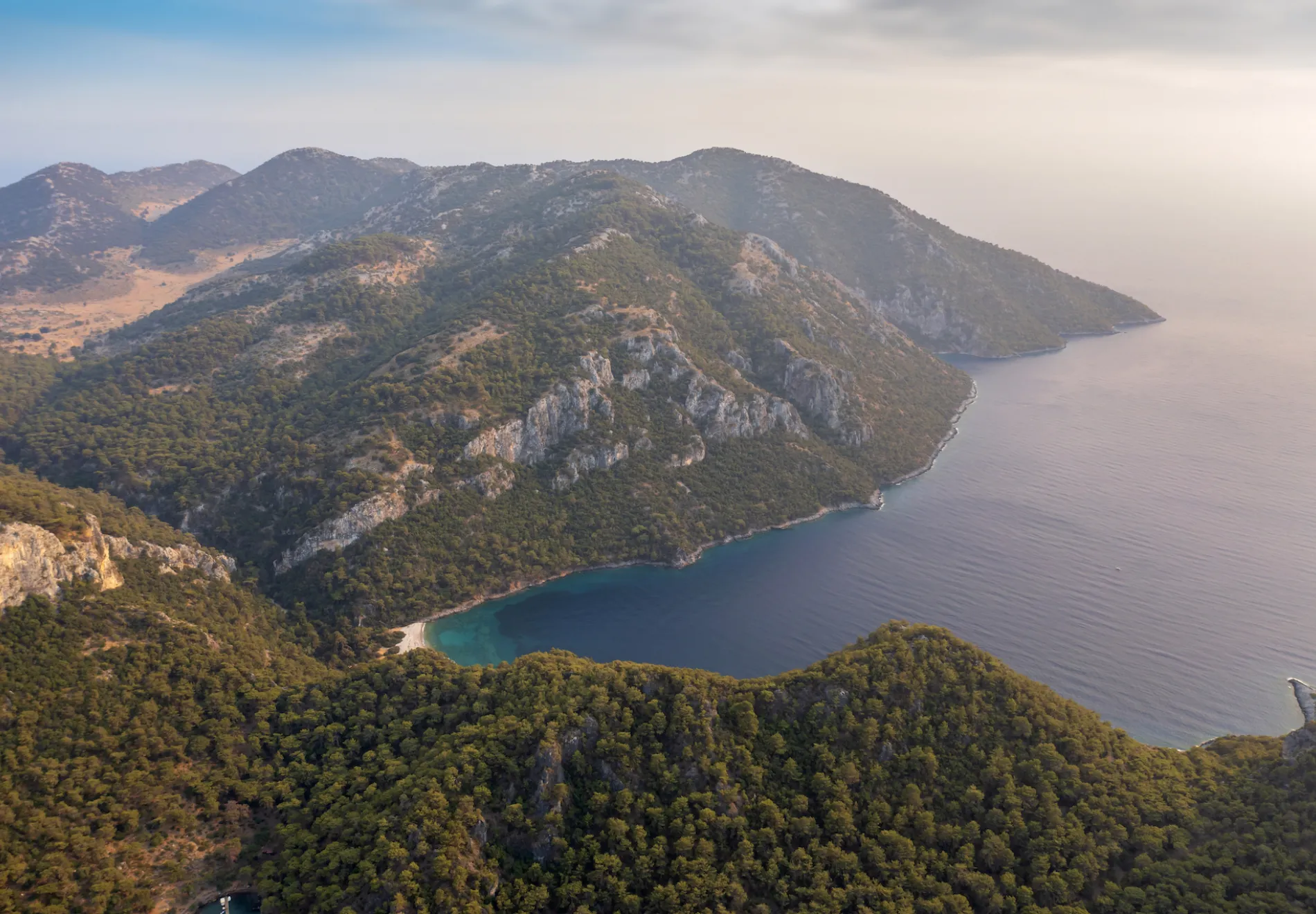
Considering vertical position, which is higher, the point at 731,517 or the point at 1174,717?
the point at 731,517

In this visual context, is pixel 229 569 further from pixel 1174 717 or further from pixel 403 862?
pixel 1174 717

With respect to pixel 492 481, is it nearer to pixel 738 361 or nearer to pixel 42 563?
pixel 42 563

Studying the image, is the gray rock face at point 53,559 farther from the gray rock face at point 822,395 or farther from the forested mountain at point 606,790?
the gray rock face at point 822,395

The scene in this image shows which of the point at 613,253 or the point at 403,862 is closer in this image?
the point at 403,862

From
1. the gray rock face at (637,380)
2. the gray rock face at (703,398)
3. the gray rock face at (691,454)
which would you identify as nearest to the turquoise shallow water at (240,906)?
the gray rock face at (691,454)

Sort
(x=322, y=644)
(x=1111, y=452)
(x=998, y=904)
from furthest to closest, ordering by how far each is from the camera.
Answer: (x=1111, y=452), (x=322, y=644), (x=998, y=904)

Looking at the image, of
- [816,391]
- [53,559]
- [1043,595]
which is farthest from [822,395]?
[53,559]

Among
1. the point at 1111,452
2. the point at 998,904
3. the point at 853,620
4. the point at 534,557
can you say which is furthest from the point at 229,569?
the point at 1111,452
